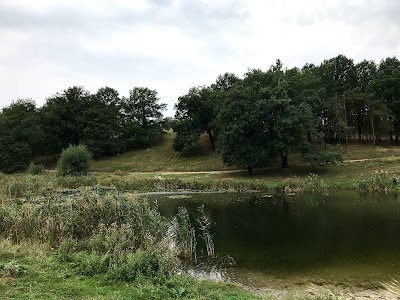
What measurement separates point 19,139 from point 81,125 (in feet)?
45.6

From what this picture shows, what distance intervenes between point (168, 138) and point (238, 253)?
7778 centimetres

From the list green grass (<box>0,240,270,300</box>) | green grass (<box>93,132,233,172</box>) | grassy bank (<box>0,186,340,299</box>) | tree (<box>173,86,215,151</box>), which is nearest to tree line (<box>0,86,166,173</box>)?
green grass (<box>93,132,233,172</box>)

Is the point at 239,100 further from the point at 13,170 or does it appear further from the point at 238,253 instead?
the point at 13,170

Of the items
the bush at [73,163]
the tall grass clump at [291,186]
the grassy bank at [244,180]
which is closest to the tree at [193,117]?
the grassy bank at [244,180]

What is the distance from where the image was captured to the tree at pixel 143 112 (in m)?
92.6

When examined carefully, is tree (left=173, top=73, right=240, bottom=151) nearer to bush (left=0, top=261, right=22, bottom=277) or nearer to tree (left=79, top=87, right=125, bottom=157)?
tree (left=79, top=87, right=125, bottom=157)

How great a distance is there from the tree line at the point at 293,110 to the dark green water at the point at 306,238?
60.1 feet

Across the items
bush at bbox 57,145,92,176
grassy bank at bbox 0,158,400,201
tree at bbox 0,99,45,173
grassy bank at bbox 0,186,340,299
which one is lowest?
grassy bank at bbox 0,158,400,201

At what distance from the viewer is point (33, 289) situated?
37.9ft

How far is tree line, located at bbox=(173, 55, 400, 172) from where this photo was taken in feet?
191

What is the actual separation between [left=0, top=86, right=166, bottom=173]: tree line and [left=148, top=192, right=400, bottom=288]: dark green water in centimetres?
5074

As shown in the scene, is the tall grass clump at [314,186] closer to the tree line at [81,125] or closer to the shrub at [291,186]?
the shrub at [291,186]

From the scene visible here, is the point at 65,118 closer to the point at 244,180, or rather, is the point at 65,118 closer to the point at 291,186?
the point at 244,180

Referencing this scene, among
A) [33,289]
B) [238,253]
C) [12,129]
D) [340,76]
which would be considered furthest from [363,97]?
[12,129]
